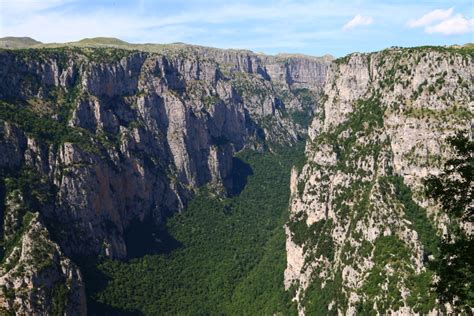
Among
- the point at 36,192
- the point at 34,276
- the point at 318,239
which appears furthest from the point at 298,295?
the point at 36,192

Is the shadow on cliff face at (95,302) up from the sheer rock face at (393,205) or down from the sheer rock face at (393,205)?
down

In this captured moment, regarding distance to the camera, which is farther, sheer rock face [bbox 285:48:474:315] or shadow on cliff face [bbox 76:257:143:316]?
shadow on cliff face [bbox 76:257:143:316]

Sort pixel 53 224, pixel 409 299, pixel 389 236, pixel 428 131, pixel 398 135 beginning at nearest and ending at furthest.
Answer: pixel 409 299, pixel 389 236, pixel 428 131, pixel 398 135, pixel 53 224

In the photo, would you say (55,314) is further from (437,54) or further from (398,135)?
(437,54)

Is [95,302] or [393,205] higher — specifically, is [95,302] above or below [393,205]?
below

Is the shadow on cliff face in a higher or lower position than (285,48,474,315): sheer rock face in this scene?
lower

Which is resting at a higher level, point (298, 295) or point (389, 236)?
point (389, 236)

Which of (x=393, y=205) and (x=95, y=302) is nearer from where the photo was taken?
(x=393, y=205)

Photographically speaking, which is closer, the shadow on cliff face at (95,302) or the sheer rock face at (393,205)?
the sheer rock face at (393,205)
